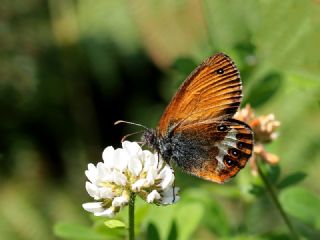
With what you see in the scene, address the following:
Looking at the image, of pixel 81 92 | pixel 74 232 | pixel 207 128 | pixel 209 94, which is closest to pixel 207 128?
pixel 207 128

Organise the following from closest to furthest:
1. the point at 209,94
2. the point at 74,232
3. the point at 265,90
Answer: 1. the point at 74,232
2. the point at 209,94
3. the point at 265,90

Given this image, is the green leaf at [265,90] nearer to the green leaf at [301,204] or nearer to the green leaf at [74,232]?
the green leaf at [301,204]

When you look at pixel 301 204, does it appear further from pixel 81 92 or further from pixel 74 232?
pixel 81 92

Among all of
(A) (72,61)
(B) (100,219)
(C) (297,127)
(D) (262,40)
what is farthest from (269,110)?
(B) (100,219)

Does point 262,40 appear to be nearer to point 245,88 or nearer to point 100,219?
point 245,88

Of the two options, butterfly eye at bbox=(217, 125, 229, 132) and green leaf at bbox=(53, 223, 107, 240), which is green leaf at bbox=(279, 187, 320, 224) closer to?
butterfly eye at bbox=(217, 125, 229, 132)

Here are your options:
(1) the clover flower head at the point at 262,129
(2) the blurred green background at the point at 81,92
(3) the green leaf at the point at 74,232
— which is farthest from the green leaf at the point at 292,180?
(2) the blurred green background at the point at 81,92

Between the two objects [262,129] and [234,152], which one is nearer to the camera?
[234,152]

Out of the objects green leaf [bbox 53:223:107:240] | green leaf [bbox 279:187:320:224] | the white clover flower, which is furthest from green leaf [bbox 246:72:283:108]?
green leaf [bbox 53:223:107:240]
